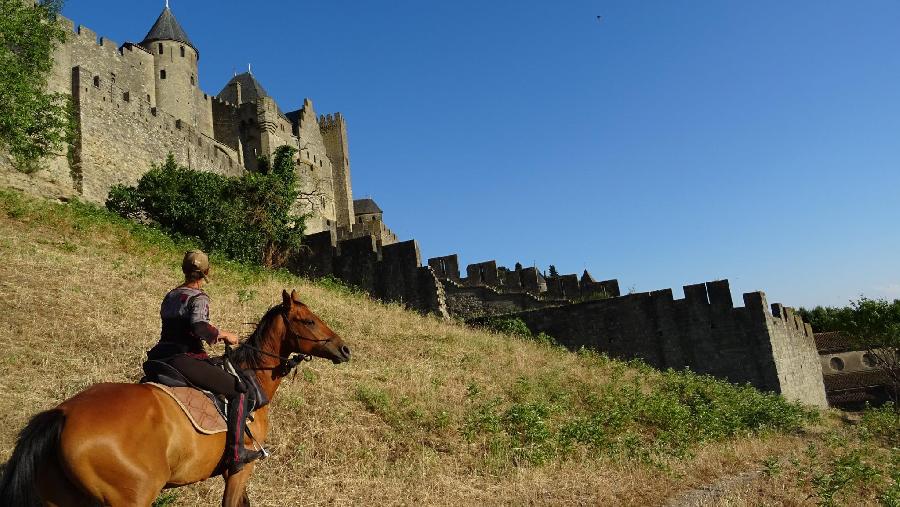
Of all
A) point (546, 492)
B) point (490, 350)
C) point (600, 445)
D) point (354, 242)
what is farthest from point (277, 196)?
point (546, 492)

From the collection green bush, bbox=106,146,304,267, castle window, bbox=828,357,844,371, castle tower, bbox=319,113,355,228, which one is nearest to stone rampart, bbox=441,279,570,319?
green bush, bbox=106,146,304,267

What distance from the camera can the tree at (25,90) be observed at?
56.5ft

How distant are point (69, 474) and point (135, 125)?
1003 inches

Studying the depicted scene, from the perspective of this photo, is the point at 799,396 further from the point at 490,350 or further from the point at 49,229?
the point at 49,229

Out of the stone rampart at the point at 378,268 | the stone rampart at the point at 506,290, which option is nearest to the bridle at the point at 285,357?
the stone rampart at the point at 378,268

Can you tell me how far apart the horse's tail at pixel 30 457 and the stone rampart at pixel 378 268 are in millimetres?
19830

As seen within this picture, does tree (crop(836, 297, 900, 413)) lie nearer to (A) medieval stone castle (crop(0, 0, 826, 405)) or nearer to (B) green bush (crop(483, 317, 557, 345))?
(A) medieval stone castle (crop(0, 0, 826, 405))

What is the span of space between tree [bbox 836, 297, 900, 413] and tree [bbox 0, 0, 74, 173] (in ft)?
96.9

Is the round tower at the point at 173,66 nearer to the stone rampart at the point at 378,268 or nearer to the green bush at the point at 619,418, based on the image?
the stone rampart at the point at 378,268

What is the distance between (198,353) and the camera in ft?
20.0

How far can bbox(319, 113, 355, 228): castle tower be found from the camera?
56.7 m

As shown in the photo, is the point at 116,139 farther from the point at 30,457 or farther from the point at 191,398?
the point at 30,457

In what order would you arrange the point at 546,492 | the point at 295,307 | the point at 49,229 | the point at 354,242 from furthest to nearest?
the point at 354,242 → the point at 49,229 → the point at 546,492 → the point at 295,307

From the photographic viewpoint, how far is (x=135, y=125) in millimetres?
27625
